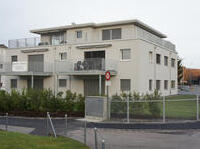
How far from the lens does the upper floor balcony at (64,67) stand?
26.3 m

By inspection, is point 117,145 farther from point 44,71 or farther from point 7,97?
point 44,71

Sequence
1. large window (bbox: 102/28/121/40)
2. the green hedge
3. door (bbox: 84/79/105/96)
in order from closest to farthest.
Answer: the green hedge < door (bbox: 84/79/105/96) < large window (bbox: 102/28/121/40)

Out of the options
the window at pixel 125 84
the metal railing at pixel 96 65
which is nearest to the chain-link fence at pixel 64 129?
the metal railing at pixel 96 65

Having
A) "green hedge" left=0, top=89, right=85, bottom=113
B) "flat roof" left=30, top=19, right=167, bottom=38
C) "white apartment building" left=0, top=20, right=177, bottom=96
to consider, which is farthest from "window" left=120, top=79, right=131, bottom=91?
"green hedge" left=0, top=89, right=85, bottom=113

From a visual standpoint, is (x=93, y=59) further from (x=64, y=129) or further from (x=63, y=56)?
(x=64, y=129)

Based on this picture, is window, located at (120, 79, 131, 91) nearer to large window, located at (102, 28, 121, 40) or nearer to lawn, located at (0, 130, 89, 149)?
large window, located at (102, 28, 121, 40)

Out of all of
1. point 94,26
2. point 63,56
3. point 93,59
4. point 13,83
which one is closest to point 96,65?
point 93,59

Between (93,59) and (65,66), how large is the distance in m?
3.91

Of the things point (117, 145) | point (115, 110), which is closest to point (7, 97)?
point (115, 110)

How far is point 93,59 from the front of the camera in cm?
2703

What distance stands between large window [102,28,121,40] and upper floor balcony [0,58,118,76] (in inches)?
163

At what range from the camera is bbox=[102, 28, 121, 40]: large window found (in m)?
30.5

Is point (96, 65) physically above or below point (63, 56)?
below

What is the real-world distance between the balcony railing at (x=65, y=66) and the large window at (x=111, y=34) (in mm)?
4140
